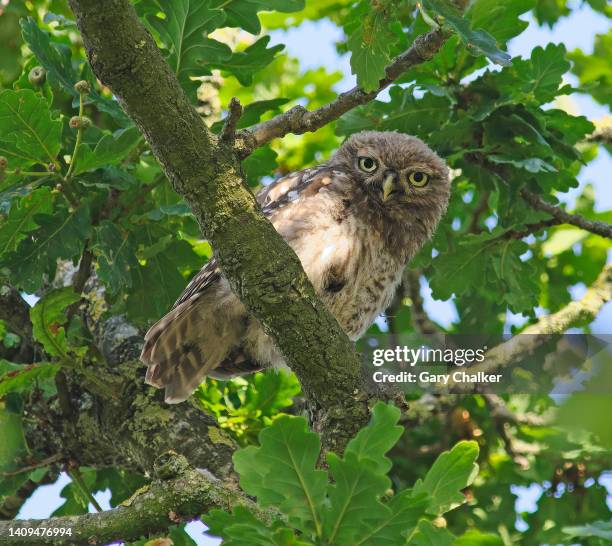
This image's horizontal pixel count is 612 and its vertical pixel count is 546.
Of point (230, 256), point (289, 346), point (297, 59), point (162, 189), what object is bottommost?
point (289, 346)

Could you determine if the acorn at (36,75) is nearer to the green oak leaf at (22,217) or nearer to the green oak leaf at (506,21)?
the green oak leaf at (22,217)

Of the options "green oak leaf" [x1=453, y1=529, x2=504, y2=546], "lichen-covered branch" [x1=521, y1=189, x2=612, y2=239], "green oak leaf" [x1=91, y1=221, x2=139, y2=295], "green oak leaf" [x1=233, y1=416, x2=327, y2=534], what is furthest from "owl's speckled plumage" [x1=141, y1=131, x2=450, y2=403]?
"green oak leaf" [x1=233, y1=416, x2=327, y2=534]

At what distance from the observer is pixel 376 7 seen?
101 inches

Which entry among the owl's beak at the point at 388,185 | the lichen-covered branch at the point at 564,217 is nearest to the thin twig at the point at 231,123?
the owl's beak at the point at 388,185

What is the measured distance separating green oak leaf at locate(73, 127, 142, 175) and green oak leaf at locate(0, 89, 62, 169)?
97mm

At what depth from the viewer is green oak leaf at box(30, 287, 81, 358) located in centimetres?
320

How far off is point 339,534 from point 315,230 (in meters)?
1.97

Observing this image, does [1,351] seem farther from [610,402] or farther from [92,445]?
[610,402]

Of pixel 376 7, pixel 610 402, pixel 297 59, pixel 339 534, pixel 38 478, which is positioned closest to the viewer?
pixel 610 402

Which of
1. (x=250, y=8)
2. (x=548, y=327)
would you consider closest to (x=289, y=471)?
(x=250, y=8)

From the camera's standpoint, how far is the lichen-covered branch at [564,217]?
388 cm

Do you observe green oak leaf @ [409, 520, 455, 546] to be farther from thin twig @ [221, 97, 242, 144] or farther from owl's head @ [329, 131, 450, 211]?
owl's head @ [329, 131, 450, 211]

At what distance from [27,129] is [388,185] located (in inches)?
71.0

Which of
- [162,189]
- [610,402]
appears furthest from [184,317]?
[610,402]
